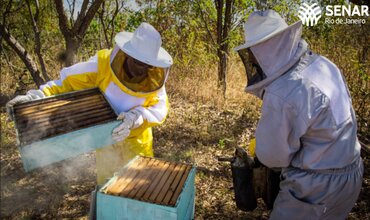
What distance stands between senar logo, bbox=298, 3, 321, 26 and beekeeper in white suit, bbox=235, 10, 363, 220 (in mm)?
4858

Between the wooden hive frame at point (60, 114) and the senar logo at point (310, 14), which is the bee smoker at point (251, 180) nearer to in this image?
the wooden hive frame at point (60, 114)

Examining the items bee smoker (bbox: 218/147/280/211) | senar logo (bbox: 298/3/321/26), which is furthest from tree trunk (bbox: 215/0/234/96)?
bee smoker (bbox: 218/147/280/211)

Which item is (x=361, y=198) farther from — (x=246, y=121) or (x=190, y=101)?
(x=190, y=101)

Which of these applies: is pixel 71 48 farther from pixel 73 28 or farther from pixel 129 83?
pixel 129 83

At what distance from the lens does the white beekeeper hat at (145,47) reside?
2.33m

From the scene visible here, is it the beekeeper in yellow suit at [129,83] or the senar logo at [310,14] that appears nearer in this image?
the beekeeper in yellow suit at [129,83]

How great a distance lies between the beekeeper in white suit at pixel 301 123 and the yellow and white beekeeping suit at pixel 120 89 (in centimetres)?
94

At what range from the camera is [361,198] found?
339cm

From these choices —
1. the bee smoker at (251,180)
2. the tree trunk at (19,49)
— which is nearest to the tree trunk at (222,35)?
the tree trunk at (19,49)

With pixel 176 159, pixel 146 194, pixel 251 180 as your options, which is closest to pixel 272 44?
pixel 251 180

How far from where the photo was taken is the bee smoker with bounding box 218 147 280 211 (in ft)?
7.13

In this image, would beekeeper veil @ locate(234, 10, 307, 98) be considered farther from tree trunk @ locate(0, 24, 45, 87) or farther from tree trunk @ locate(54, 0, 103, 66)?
tree trunk @ locate(0, 24, 45, 87)

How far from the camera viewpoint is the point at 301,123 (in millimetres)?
1688

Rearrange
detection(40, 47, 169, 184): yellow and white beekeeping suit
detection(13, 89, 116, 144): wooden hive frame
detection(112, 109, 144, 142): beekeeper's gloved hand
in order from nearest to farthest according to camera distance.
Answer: detection(13, 89, 116, 144): wooden hive frame
detection(112, 109, 144, 142): beekeeper's gloved hand
detection(40, 47, 169, 184): yellow and white beekeeping suit
